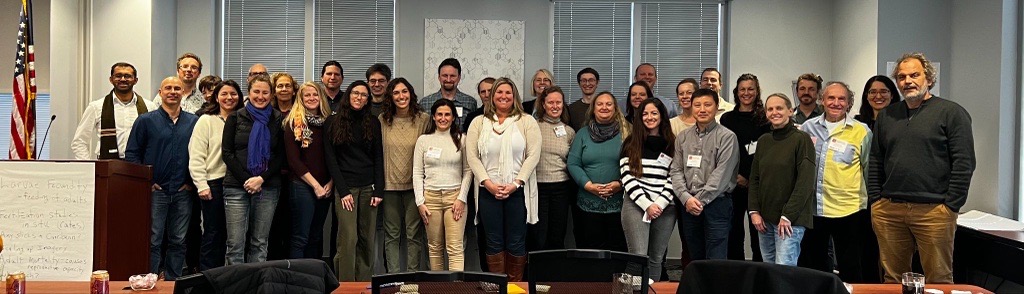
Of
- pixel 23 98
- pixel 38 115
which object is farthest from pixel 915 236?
pixel 38 115

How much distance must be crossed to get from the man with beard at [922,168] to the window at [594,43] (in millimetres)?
3432

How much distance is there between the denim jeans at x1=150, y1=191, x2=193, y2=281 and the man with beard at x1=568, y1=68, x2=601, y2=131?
8.89 ft

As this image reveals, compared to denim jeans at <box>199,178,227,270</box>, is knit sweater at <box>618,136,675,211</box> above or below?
above

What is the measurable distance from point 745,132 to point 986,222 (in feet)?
6.03

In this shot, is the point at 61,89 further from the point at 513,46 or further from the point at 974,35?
the point at 974,35

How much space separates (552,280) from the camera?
2748 mm

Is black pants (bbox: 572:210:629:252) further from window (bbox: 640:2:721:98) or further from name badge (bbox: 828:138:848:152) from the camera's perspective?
window (bbox: 640:2:721:98)

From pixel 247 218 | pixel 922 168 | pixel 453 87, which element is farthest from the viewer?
pixel 453 87

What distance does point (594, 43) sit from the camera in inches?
305

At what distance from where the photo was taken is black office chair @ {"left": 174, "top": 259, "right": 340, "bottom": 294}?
2.37 m

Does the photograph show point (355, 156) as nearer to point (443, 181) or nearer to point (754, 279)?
point (443, 181)

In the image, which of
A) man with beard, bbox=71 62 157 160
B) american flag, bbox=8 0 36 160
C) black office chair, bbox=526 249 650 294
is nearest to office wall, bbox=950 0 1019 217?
black office chair, bbox=526 249 650 294

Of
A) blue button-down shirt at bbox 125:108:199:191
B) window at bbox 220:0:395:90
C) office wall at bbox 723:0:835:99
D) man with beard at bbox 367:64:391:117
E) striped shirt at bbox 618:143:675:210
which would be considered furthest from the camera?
office wall at bbox 723:0:835:99

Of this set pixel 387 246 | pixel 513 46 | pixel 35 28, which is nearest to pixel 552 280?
pixel 387 246
